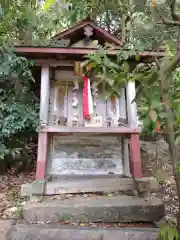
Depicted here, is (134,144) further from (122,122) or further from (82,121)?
(82,121)

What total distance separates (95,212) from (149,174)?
10.7 feet

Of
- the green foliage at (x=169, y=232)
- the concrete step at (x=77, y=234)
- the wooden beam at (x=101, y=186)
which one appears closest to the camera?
the green foliage at (x=169, y=232)

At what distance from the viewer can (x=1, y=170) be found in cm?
594

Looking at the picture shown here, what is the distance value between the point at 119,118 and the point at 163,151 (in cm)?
326

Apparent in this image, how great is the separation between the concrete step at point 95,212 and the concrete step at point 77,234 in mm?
389

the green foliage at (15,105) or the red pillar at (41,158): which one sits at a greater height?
the green foliage at (15,105)

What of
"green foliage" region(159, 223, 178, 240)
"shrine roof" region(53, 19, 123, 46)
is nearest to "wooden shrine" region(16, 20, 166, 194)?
"shrine roof" region(53, 19, 123, 46)

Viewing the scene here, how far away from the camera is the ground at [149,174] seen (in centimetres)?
445

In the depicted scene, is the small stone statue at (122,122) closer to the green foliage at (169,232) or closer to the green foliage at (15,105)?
the green foliage at (15,105)

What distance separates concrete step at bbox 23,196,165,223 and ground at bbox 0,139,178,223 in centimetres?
48

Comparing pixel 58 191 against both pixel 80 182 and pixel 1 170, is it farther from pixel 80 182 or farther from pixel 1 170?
pixel 1 170

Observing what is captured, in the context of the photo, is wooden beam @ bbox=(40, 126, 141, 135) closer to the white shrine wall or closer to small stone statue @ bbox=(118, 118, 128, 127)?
small stone statue @ bbox=(118, 118, 128, 127)

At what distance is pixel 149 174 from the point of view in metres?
6.85

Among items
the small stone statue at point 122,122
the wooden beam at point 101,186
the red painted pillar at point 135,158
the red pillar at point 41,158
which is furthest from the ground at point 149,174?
the small stone statue at point 122,122
